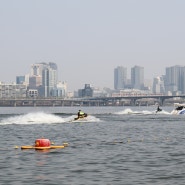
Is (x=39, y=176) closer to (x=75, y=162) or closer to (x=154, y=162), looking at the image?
(x=75, y=162)

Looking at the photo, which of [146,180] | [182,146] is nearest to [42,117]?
[182,146]

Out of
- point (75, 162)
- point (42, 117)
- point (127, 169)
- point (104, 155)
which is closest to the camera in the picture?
point (127, 169)

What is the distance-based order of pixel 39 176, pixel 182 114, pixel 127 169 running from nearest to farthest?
pixel 39 176, pixel 127 169, pixel 182 114

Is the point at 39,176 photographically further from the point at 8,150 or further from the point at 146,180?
the point at 8,150

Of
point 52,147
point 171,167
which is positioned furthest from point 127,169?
point 52,147

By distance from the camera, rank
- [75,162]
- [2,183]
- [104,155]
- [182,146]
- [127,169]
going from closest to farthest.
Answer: [2,183]
[127,169]
[75,162]
[104,155]
[182,146]

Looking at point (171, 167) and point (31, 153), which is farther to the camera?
point (31, 153)

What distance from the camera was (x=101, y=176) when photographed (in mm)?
32312

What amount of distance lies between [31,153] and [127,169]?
9.73 metres

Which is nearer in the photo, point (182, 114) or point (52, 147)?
point (52, 147)

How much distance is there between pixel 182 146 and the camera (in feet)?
159

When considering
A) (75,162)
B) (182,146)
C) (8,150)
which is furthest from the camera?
(182,146)

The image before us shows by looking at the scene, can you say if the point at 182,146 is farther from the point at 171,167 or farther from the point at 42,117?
the point at 42,117

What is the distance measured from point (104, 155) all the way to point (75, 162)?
14.2 feet
